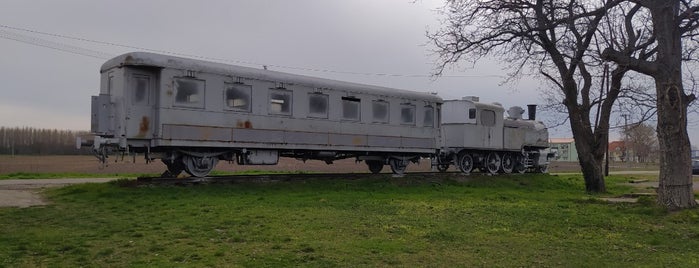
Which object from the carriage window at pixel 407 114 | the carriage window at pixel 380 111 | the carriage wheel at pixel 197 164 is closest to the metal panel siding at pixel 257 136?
the carriage wheel at pixel 197 164

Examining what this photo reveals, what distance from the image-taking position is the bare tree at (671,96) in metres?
12.7

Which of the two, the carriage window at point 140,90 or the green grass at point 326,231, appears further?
the carriage window at point 140,90

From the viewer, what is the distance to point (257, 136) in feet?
57.8

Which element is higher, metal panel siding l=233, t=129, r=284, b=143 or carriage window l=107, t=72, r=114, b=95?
carriage window l=107, t=72, r=114, b=95

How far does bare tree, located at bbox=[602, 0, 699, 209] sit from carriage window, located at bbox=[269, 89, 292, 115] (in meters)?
9.13

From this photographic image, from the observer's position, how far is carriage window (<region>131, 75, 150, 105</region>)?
15648mm

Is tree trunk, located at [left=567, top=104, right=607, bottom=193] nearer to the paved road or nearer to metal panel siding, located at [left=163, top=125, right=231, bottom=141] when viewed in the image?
metal panel siding, located at [left=163, top=125, right=231, bottom=141]

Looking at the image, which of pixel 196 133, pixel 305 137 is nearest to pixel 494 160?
pixel 305 137

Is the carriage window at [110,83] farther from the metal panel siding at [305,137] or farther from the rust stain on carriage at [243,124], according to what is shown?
the metal panel siding at [305,137]

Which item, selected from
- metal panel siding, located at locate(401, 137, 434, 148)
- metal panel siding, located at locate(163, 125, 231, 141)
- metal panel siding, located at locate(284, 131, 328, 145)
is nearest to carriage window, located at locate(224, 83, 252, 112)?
metal panel siding, located at locate(163, 125, 231, 141)

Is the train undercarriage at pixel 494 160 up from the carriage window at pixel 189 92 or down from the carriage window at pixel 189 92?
down

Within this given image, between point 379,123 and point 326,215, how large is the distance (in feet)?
32.7

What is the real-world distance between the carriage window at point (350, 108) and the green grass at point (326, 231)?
16.2 feet

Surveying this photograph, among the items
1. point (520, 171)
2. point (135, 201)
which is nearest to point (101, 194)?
point (135, 201)
